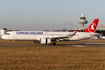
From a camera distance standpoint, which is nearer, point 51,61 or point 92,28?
point 51,61

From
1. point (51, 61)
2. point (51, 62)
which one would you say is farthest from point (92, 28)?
point (51, 62)

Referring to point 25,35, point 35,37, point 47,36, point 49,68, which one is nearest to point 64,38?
point 47,36

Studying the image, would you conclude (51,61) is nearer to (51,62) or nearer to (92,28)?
(51,62)

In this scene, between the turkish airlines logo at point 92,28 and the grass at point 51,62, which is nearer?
the grass at point 51,62

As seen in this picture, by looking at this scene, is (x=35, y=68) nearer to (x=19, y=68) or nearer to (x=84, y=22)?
(x=19, y=68)

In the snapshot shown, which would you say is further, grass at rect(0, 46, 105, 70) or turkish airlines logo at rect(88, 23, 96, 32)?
turkish airlines logo at rect(88, 23, 96, 32)

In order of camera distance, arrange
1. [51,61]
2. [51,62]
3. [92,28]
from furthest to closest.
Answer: [92,28] → [51,61] → [51,62]

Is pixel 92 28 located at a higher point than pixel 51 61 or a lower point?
higher

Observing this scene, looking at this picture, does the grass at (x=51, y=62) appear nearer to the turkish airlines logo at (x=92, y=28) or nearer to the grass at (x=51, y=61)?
the grass at (x=51, y=61)

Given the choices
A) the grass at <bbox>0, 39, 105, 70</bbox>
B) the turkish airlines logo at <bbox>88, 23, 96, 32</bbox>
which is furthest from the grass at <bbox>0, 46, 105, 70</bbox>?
the turkish airlines logo at <bbox>88, 23, 96, 32</bbox>

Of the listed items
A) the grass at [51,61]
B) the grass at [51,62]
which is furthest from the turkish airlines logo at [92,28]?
the grass at [51,62]

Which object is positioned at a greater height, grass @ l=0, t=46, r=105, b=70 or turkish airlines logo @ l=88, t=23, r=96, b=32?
turkish airlines logo @ l=88, t=23, r=96, b=32

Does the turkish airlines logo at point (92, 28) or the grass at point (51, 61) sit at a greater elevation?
the turkish airlines logo at point (92, 28)

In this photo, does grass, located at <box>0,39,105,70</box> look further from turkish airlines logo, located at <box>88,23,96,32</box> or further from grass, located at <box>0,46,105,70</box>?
turkish airlines logo, located at <box>88,23,96,32</box>
